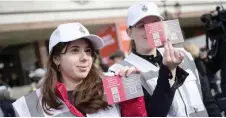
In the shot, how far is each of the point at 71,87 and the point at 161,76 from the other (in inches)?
18.3

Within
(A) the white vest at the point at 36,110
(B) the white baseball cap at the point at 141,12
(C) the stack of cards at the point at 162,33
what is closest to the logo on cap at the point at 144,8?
(B) the white baseball cap at the point at 141,12

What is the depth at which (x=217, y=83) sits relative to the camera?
563cm

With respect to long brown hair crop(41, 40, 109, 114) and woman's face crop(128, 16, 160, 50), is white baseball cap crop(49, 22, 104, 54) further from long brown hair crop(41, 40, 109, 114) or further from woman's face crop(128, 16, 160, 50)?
woman's face crop(128, 16, 160, 50)

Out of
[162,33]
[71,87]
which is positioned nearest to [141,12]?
[162,33]

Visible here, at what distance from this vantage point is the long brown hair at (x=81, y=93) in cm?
166

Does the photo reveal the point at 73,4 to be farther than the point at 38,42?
No

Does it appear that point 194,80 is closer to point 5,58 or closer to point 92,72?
point 92,72

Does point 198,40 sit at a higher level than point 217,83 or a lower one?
higher

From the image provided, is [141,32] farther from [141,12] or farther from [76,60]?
[76,60]

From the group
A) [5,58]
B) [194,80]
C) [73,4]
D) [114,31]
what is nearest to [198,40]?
[114,31]

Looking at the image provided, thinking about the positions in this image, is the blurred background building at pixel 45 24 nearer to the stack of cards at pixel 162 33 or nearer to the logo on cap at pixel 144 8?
the logo on cap at pixel 144 8

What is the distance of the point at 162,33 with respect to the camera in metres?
1.67

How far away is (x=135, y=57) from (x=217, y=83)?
396cm

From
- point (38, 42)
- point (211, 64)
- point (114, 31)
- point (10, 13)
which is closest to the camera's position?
point (211, 64)
